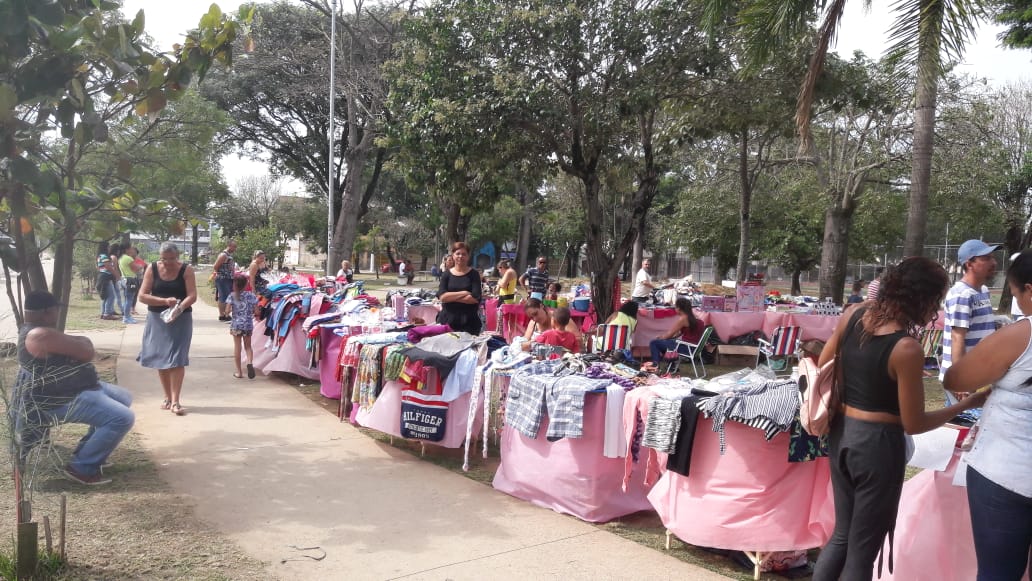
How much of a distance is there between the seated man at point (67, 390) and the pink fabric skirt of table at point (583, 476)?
280 centimetres

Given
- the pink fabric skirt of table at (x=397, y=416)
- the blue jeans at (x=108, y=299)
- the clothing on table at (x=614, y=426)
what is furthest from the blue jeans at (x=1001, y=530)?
the blue jeans at (x=108, y=299)

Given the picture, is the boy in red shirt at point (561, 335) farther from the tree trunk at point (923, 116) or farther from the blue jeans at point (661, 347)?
the tree trunk at point (923, 116)

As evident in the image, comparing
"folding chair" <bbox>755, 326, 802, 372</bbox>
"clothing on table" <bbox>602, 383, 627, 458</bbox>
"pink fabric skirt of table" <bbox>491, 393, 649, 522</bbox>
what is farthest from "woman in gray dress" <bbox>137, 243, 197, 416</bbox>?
"folding chair" <bbox>755, 326, 802, 372</bbox>

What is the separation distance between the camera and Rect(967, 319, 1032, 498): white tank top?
2.59 meters

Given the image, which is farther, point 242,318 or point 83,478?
point 242,318

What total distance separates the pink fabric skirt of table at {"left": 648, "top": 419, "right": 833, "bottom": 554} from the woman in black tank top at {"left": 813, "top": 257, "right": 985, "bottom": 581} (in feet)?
3.15

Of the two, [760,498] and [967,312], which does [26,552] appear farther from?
[967,312]

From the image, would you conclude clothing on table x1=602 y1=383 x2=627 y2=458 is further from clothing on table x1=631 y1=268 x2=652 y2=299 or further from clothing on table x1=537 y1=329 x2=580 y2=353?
clothing on table x1=631 y1=268 x2=652 y2=299

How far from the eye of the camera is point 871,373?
2.84 meters

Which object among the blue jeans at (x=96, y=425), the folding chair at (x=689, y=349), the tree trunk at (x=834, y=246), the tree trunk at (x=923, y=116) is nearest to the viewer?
the blue jeans at (x=96, y=425)

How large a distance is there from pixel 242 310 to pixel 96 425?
3997 millimetres

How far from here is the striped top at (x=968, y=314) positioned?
4992 mm

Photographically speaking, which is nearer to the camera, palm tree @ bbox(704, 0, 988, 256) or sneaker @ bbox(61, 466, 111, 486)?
sneaker @ bbox(61, 466, 111, 486)

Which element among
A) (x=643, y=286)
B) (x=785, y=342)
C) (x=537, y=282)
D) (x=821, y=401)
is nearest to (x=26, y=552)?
(x=821, y=401)
